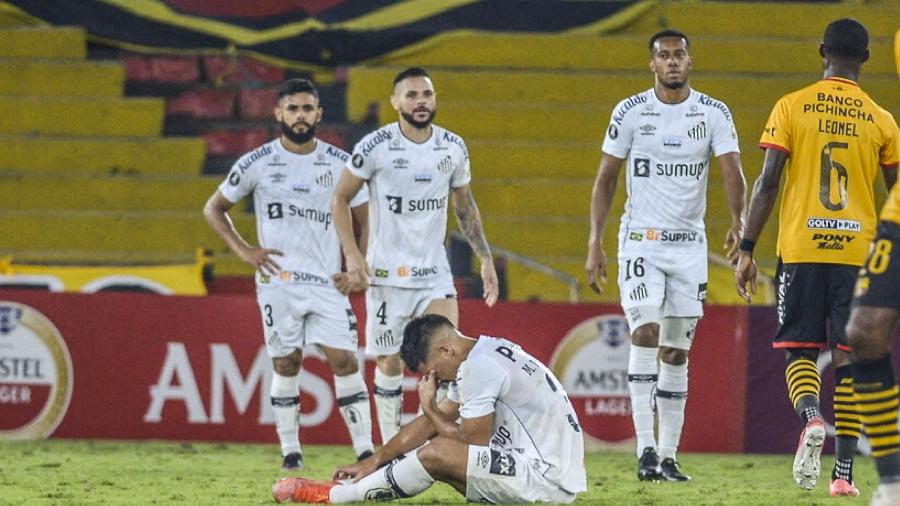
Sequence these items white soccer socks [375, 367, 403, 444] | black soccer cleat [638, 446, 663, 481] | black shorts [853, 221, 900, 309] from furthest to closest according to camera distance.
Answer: white soccer socks [375, 367, 403, 444] < black soccer cleat [638, 446, 663, 481] < black shorts [853, 221, 900, 309]

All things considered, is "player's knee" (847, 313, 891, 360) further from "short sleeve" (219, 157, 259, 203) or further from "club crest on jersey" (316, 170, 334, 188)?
"short sleeve" (219, 157, 259, 203)

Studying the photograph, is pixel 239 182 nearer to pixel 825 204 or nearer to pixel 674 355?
pixel 674 355

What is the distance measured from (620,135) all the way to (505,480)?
2805 millimetres

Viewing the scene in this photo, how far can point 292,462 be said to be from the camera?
1031 cm

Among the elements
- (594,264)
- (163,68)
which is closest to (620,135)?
(594,264)

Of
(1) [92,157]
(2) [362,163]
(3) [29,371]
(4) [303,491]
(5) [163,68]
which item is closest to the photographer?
(4) [303,491]

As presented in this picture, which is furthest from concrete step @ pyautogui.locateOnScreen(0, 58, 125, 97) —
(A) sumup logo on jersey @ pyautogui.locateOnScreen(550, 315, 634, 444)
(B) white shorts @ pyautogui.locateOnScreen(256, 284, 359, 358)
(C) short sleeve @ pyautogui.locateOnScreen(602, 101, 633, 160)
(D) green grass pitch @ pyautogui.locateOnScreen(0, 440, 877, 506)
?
(C) short sleeve @ pyautogui.locateOnScreen(602, 101, 633, 160)

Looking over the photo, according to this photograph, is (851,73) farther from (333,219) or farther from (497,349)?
(333,219)

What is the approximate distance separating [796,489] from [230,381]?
5030mm

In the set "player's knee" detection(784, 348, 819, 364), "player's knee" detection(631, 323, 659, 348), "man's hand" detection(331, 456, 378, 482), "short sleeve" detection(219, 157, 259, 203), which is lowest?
"man's hand" detection(331, 456, 378, 482)

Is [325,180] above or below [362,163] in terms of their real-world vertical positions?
below

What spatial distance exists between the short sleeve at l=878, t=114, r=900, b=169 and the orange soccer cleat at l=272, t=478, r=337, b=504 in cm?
316

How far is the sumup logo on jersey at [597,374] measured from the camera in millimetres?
12531

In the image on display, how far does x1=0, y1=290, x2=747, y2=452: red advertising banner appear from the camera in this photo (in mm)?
12469
